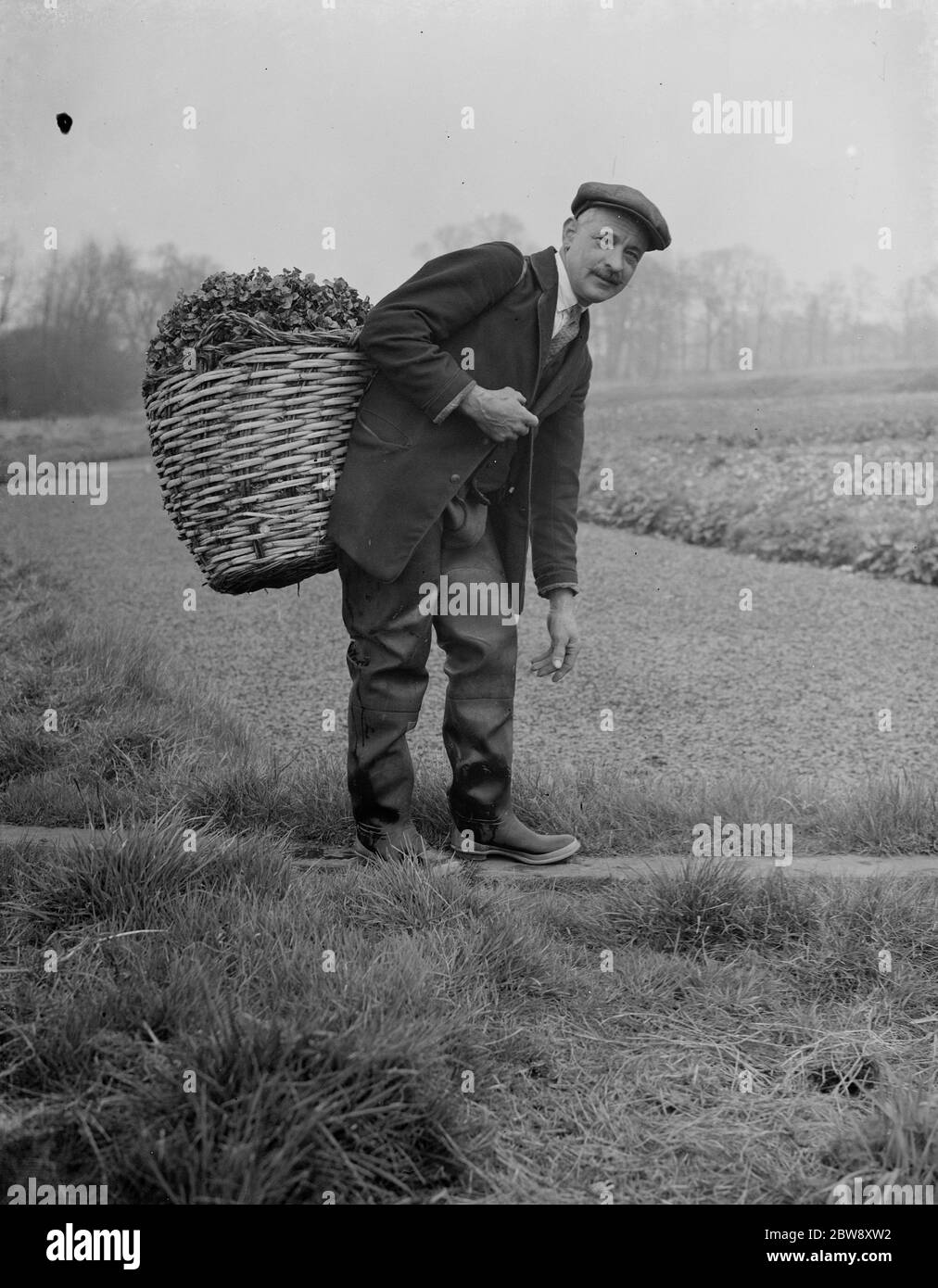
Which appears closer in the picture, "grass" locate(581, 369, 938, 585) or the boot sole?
the boot sole

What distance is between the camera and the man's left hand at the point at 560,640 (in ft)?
10.3

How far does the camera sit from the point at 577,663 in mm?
Answer: 4926

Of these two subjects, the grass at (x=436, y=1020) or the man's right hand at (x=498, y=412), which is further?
the man's right hand at (x=498, y=412)

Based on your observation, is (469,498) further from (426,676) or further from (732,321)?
(732,321)

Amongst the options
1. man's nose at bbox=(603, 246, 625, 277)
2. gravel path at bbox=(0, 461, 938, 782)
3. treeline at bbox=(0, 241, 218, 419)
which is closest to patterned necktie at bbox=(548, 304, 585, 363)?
man's nose at bbox=(603, 246, 625, 277)

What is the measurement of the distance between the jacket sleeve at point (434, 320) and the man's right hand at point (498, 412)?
0.04 metres

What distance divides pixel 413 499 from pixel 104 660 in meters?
1.83

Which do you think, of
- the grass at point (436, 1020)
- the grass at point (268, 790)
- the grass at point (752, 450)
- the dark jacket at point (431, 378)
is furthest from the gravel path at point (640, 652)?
the dark jacket at point (431, 378)

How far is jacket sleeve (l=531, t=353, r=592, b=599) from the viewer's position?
10.4ft

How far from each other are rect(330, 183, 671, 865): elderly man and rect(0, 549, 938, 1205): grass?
0.84ft

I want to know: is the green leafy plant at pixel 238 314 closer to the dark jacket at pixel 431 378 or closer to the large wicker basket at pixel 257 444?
the large wicker basket at pixel 257 444

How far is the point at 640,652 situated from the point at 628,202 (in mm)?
2467

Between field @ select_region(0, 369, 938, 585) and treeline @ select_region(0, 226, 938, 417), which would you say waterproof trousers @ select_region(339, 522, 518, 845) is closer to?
treeline @ select_region(0, 226, 938, 417)

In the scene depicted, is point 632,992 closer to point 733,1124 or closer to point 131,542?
point 733,1124
